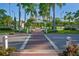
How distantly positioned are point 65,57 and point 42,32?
92cm

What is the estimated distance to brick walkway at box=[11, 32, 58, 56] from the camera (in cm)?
571

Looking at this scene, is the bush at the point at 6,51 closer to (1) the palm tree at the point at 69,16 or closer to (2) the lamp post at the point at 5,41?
(2) the lamp post at the point at 5,41

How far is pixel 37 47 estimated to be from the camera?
19.1ft

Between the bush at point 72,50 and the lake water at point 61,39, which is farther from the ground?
the lake water at point 61,39

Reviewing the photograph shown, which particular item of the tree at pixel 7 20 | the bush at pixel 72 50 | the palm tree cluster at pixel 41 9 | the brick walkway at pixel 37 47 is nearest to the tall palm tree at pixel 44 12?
the palm tree cluster at pixel 41 9

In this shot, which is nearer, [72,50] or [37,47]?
[72,50]

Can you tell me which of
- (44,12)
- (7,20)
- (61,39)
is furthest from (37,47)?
(7,20)

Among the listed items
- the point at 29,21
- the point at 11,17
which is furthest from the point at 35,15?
the point at 11,17

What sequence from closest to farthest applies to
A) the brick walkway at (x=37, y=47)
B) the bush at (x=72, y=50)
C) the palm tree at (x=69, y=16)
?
the bush at (x=72, y=50)
the brick walkway at (x=37, y=47)
the palm tree at (x=69, y=16)

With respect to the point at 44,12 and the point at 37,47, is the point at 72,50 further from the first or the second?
the point at 44,12

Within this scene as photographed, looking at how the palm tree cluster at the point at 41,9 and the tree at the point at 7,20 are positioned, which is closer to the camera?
the palm tree cluster at the point at 41,9

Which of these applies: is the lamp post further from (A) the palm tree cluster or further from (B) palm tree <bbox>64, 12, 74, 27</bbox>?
(B) palm tree <bbox>64, 12, 74, 27</bbox>

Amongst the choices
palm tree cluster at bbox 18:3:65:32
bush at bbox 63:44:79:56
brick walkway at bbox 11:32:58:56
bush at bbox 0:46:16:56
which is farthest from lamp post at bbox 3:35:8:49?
bush at bbox 63:44:79:56

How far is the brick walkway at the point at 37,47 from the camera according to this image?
5715 millimetres
